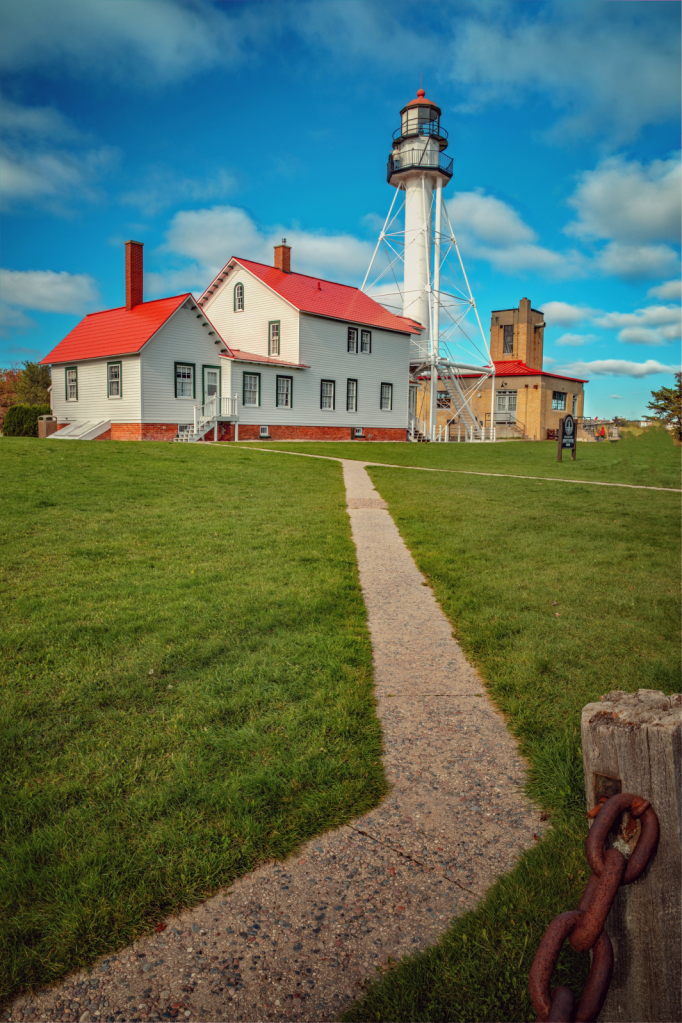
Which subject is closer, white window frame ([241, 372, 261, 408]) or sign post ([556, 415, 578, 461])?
sign post ([556, 415, 578, 461])

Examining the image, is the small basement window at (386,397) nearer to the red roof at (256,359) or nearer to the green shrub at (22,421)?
the red roof at (256,359)

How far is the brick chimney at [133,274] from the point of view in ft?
99.1

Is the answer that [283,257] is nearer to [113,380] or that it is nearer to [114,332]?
[114,332]

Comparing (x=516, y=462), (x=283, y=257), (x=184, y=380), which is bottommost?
(x=516, y=462)

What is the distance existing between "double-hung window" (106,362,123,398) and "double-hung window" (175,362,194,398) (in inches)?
95.4

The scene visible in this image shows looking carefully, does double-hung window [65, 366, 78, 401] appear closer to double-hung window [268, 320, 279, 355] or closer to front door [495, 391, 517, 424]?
double-hung window [268, 320, 279, 355]

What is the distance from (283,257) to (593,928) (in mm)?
37271

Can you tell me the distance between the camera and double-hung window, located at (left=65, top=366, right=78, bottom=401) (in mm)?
30969

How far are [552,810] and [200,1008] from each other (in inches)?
71.1

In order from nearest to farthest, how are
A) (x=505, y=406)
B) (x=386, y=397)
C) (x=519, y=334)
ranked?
1. (x=386, y=397)
2. (x=505, y=406)
3. (x=519, y=334)

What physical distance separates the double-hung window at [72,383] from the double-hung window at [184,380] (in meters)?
5.63

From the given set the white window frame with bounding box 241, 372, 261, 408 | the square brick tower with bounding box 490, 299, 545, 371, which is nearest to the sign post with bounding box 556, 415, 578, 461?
the white window frame with bounding box 241, 372, 261, 408

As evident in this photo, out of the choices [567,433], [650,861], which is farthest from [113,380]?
[650,861]

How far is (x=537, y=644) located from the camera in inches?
203
